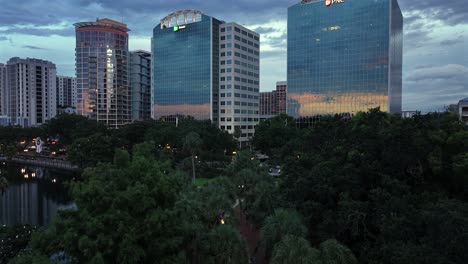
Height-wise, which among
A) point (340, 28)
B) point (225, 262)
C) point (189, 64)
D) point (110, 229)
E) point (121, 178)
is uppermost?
point (340, 28)

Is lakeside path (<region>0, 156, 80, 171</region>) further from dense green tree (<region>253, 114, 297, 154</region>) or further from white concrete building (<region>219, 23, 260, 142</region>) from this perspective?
white concrete building (<region>219, 23, 260, 142</region>)

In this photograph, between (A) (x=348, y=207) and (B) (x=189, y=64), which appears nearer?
(A) (x=348, y=207)

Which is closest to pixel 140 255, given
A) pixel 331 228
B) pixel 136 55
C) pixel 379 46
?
pixel 331 228

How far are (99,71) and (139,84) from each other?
792 inches

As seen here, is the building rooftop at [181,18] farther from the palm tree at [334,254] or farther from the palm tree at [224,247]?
the palm tree at [334,254]

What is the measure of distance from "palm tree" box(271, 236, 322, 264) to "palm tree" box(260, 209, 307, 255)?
3.96 m

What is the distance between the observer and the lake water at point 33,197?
43.0 metres

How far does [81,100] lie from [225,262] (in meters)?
142

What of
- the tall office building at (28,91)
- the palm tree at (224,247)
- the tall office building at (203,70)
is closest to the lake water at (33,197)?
the palm tree at (224,247)

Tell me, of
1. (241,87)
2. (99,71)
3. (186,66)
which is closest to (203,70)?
(186,66)

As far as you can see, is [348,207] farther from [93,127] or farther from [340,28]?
[340,28]

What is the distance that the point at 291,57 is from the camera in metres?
104

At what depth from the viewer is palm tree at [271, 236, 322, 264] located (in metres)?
15.0

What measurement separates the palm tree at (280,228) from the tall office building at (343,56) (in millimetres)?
78711
